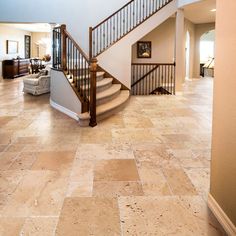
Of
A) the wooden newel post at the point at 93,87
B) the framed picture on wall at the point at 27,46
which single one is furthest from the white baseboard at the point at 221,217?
the framed picture on wall at the point at 27,46

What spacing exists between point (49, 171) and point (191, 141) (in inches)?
87.7

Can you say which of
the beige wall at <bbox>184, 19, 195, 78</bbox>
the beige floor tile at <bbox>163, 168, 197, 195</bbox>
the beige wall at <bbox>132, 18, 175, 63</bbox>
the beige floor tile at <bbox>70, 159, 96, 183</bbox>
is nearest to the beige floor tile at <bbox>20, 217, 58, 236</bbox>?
the beige floor tile at <bbox>70, 159, 96, 183</bbox>

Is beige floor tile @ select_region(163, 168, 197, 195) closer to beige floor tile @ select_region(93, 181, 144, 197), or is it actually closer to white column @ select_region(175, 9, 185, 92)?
beige floor tile @ select_region(93, 181, 144, 197)

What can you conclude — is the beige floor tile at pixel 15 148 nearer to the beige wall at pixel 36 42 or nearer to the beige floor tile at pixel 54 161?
the beige floor tile at pixel 54 161

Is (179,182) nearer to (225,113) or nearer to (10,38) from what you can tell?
(225,113)

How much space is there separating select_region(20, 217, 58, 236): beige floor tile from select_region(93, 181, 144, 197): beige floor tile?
1.88 feet

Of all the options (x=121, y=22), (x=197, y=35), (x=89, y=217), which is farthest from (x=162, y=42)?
(x=89, y=217)

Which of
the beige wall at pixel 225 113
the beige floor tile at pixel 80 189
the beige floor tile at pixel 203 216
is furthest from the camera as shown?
the beige floor tile at pixel 80 189

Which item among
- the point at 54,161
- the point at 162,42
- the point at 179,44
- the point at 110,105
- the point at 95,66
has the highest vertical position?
the point at 162,42

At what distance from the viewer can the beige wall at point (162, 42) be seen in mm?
11969

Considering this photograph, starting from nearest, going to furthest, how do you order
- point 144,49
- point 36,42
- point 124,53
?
point 124,53
point 144,49
point 36,42

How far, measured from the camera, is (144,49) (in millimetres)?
11992

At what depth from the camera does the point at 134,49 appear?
1192 centimetres

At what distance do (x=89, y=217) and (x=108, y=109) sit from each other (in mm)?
3933
